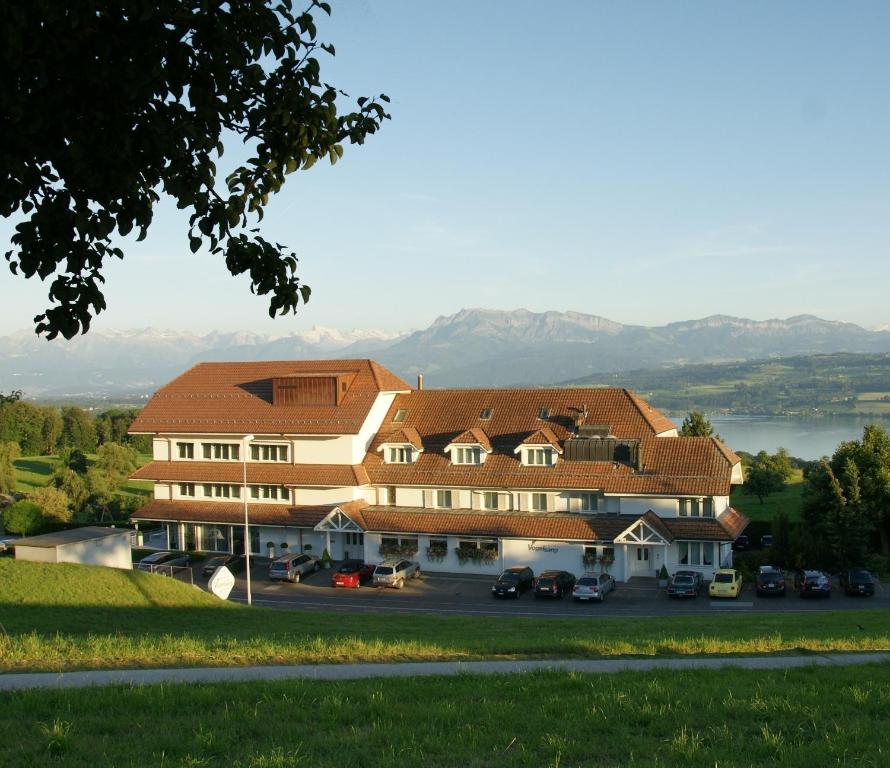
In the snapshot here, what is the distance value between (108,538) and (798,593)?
31.7 metres

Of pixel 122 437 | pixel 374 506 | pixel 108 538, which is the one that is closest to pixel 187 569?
pixel 108 538

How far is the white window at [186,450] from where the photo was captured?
55.5 metres

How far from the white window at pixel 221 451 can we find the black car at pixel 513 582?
62.4 ft

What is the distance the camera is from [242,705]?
973 centimetres

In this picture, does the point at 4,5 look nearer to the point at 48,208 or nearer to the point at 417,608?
the point at 48,208

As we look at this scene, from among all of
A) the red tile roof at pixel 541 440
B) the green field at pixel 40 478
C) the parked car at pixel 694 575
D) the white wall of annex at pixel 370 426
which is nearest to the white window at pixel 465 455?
the red tile roof at pixel 541 440

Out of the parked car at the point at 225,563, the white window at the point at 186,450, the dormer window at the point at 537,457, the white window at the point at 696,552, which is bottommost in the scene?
the parked car at the point at 225,563

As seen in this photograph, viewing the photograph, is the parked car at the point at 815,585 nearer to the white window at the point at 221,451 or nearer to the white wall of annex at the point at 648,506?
the white wall of annex at the point at 648,506

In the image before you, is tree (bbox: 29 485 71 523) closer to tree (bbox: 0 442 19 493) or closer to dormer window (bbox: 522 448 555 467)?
tree (bbox: 0 442 19 493)

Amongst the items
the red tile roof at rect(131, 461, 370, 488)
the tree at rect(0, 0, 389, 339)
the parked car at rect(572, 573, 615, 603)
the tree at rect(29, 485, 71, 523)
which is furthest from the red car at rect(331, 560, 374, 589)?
the tree at rect(0, 0, 389, 339)

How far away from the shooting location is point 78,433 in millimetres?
122312

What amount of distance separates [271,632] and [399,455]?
28446mm

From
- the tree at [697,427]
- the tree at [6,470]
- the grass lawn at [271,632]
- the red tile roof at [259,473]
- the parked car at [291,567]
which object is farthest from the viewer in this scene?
the tree at [6,470]

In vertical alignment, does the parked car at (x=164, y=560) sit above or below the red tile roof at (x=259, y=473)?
below
